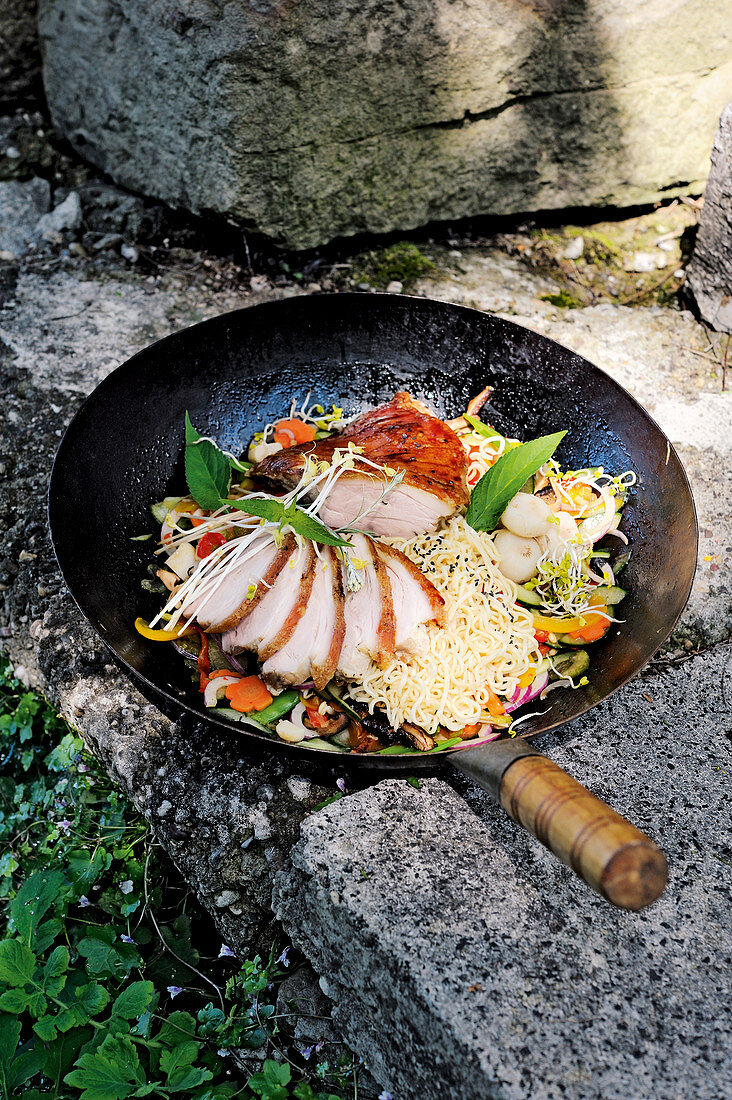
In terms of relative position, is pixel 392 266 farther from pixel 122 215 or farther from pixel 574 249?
pixel 122 215

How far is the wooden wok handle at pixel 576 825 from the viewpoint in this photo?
81.0 inches

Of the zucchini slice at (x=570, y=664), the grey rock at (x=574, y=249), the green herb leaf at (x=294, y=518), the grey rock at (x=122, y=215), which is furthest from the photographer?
the grey rock at (x=574, y=249)

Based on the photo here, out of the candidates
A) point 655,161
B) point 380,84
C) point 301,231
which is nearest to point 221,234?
point 301,231

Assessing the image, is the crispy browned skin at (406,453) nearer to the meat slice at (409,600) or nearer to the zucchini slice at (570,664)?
the meat slice at (409,600)

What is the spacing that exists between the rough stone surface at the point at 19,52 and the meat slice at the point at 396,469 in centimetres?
530

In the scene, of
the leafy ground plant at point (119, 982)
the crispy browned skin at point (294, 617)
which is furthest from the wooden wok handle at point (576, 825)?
the leafy ground plant at point (119, 982)

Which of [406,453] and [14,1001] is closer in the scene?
[14,1001]

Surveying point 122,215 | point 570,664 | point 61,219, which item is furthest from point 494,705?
point 61,219

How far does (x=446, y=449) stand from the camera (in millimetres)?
3568

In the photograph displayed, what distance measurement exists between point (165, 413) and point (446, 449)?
1.46m

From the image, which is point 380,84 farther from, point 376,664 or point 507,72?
point 376,664

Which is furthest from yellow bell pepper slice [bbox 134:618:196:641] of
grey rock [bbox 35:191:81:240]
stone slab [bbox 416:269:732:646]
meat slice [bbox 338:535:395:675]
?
grey rock [bbox 35:191:81:240]

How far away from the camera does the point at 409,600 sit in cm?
319

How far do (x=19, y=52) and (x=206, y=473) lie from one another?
17.7 ft
